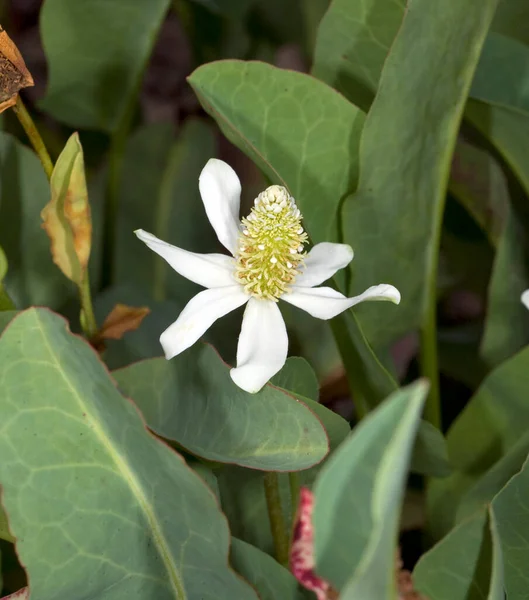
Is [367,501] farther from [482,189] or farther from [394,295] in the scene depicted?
[482,189]

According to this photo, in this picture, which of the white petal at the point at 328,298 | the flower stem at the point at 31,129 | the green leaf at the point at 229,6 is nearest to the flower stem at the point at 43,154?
the flower stem at the point at 31,129

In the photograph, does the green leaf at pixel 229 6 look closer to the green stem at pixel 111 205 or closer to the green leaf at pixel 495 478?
the green stem at pixel 111 205

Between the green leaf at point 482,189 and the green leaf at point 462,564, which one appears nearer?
the green leaf at point 462,564

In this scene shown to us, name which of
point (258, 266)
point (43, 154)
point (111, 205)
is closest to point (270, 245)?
point (258, 266)

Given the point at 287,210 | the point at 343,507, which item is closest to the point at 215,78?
the point at 287,210

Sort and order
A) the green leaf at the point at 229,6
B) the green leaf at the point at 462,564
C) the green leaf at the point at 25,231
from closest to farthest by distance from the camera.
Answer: the green leaf at the point at 462,564, the green leaf at the point at 25,231, the green leaf at the point at 229,6

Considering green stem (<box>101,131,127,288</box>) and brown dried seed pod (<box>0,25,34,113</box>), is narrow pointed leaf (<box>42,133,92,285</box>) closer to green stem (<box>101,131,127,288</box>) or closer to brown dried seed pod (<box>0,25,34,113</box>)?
brown dried seed pod (<box>0,25,34,113</box>)
